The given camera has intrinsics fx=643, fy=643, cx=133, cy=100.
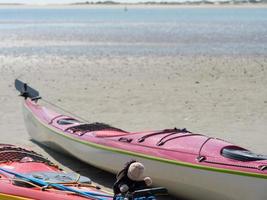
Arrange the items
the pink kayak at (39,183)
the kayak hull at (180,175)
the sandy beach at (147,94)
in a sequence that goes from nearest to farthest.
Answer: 1. the pink kayak at (39,183)
2. the kayak hull at (180,175)
3. the sandy beach at (147,94)

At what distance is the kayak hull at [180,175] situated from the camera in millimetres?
5766

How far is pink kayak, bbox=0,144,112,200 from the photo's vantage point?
5.33 meters

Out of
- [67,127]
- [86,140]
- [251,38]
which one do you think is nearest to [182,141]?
[86,140]

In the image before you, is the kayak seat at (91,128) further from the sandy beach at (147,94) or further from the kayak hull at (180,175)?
the sandy beach at (147,94)

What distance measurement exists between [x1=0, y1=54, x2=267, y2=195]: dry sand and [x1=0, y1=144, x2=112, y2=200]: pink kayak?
1447 mm

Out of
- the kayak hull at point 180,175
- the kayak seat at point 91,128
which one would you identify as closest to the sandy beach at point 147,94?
the kayak hull at point 180,175

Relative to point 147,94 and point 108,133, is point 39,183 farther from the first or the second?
point 147,94

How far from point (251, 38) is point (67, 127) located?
2357 centimetres

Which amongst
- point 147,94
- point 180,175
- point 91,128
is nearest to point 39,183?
point 180,175

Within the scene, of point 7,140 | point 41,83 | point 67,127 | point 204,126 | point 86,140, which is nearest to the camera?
point 86,140

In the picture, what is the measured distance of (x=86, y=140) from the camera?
7562mm

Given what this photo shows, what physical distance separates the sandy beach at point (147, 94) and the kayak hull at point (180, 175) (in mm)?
282

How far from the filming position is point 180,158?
20.9 feet

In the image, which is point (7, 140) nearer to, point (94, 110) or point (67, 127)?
point (67, 127)
